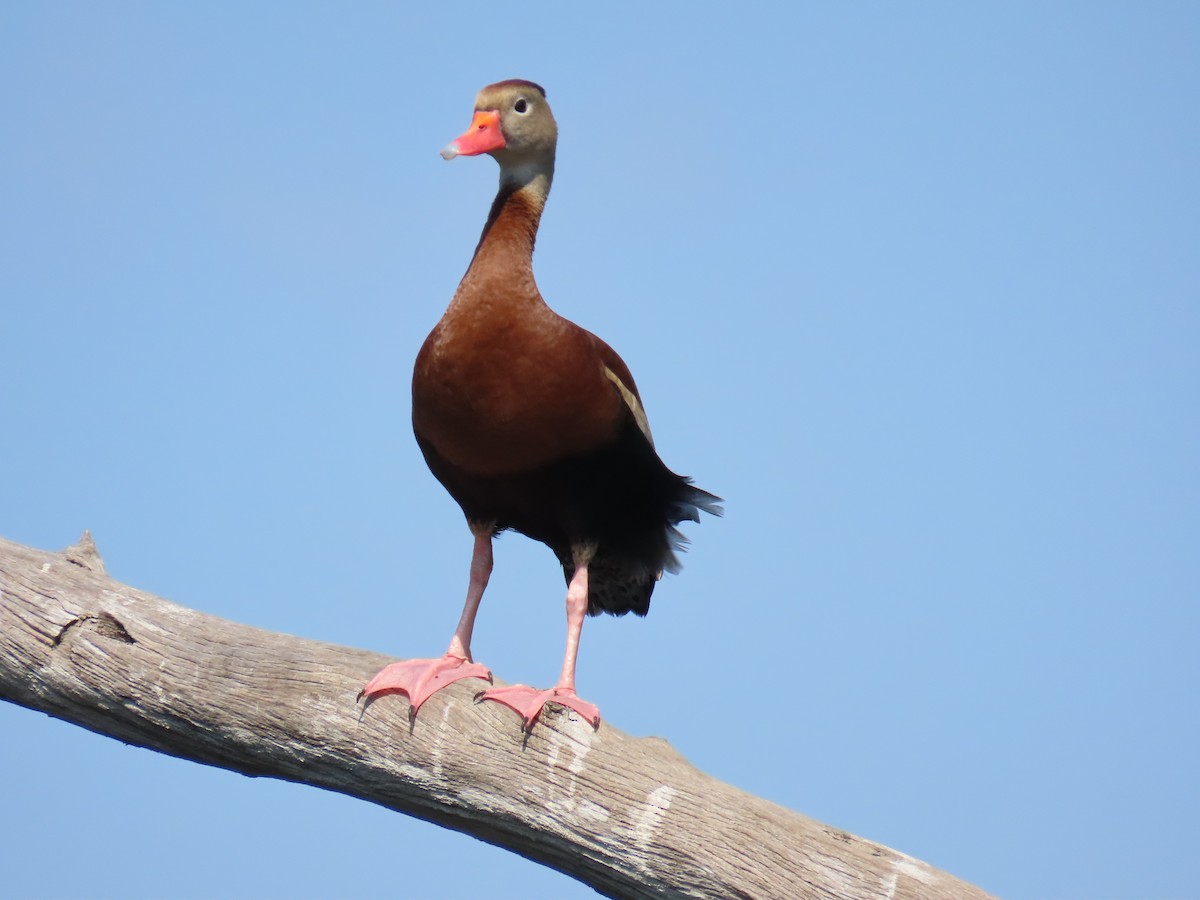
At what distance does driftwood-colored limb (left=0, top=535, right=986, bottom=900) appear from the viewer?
3.51 m

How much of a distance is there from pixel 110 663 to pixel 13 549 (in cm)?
65

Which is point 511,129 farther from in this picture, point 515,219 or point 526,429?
point 526,429

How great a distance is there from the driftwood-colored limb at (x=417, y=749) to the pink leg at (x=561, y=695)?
0.04 m

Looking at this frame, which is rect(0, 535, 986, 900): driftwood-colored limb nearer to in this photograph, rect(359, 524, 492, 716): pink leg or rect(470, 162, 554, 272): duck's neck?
rect(359, 524, 492, 716): pink leg

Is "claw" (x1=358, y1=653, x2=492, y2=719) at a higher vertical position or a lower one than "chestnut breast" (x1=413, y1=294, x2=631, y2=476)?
lower

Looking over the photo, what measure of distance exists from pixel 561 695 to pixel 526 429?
0.81 meters

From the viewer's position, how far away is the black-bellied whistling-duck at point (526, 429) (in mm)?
3854

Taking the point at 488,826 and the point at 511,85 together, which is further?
the point at 511,85

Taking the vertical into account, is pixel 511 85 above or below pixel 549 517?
above

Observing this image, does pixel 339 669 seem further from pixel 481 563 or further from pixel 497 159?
pixel 497 159

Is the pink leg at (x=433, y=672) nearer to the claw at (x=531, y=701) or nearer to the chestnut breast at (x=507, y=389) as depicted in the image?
the claw at (x=531, y=701)

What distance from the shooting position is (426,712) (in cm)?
373

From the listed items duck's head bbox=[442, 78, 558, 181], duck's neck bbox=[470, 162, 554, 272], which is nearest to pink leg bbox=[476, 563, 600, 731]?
duck's neck bbox=[470, 162, 554, 272]

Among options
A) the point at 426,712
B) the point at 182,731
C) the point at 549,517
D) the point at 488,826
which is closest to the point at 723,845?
the point at 488,826
